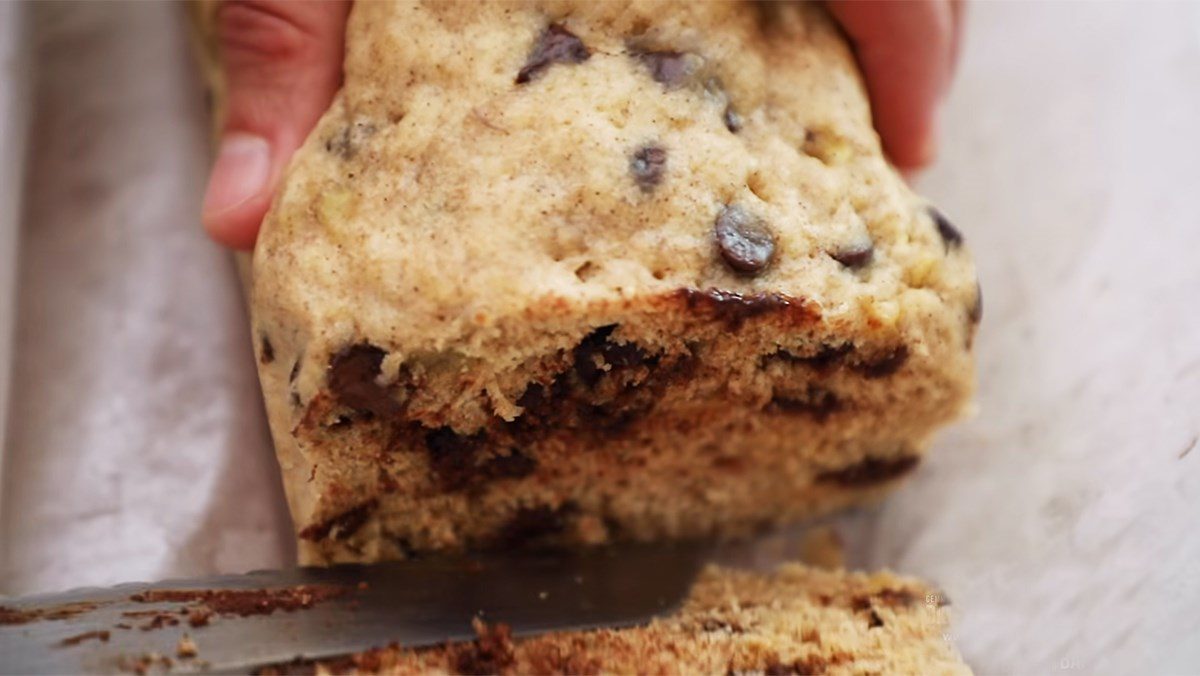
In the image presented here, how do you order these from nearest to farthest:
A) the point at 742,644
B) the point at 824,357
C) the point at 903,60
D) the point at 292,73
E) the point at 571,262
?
the point at 571,262
the point at 742,644
the point at 824,357
the point at 292,73
the point at 903,60

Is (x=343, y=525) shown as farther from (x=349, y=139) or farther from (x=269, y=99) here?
(x=269, y=99)

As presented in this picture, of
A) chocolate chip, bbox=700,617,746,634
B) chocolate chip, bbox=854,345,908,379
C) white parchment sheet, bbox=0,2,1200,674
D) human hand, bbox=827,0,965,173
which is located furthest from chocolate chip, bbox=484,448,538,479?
human hand, bbox=827,0,965,173

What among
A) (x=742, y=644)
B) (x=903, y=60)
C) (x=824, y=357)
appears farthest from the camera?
(x=903, y=60)

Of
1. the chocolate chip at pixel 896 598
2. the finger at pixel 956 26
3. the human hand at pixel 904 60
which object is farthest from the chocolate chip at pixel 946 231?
the chocolate chip at pixel 896 598

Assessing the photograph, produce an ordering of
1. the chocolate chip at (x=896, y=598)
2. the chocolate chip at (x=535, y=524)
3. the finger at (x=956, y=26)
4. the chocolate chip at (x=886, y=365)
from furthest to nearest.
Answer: the finger at (x=956, y=26) < the chocolate chip at (x=535, y=524) < the chocolate chip at (x=896, y=598) < the chocolate chip at (x=886, y=365)

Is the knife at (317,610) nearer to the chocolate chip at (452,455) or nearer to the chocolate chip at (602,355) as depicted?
the chocolate chip at (452,455)

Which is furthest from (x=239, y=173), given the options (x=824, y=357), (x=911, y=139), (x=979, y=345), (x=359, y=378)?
(x=979, y=345)
